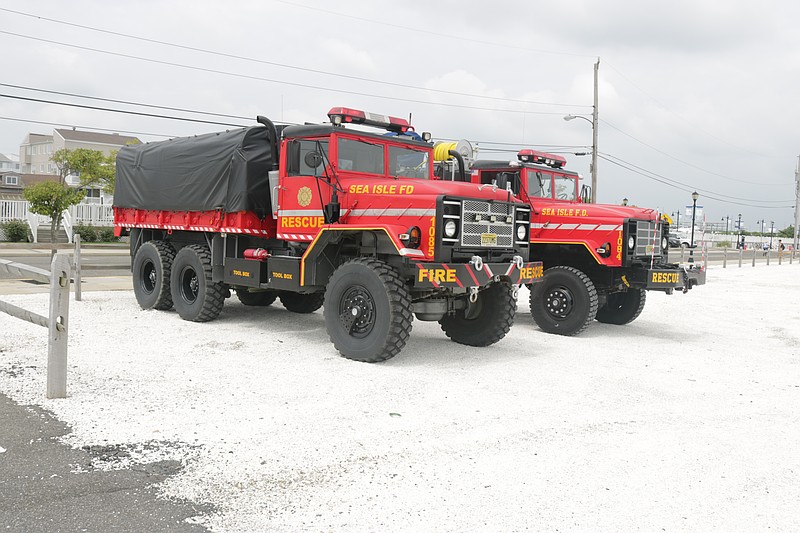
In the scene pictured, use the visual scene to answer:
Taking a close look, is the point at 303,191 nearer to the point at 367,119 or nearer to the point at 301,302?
the point at 367,119

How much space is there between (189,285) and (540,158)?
6.23 m

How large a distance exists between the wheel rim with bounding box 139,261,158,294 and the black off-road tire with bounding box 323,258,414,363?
4.93 m

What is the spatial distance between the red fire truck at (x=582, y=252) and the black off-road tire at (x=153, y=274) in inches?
195

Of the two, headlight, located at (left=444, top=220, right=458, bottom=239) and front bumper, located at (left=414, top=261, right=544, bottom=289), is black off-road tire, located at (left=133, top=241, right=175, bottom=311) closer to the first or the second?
front bumper, located at (left=414, top=261, right=544, bottom=289)

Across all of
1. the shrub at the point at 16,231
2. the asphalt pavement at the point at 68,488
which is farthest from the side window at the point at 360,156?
the shrub at the point at 16,231

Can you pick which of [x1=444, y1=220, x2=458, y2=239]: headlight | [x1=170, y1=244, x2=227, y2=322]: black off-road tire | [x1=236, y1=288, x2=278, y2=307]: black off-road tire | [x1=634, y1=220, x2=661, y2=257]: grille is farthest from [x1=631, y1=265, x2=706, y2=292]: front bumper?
[x1=170, y1=244, x2=227, y2=322]: black off-road tire

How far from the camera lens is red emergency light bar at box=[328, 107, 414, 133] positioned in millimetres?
8742

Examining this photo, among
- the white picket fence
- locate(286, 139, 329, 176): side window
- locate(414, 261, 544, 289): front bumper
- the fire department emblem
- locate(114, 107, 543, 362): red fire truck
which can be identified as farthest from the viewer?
the white picket fence

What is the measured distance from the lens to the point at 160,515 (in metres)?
3.76

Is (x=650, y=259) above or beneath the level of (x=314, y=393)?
above

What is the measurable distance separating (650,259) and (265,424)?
298 inches

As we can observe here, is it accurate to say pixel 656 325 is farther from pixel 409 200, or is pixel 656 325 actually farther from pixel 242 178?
pixel 242 178

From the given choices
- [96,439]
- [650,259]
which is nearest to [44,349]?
[96,439]

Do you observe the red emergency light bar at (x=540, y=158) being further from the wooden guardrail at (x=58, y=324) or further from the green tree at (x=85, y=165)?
the green tree at (x=85, y=165)
